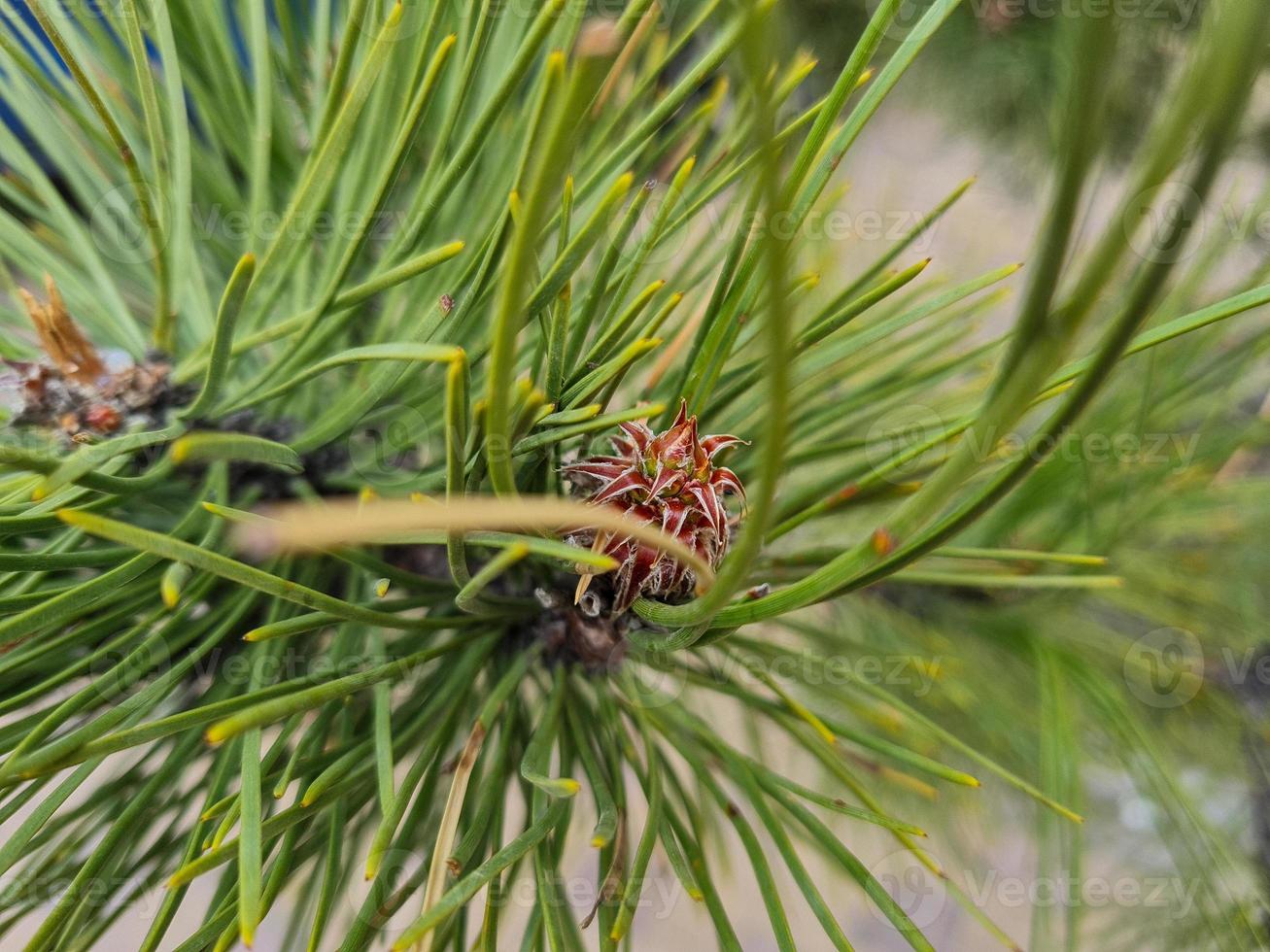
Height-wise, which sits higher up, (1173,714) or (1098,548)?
(1098,548)

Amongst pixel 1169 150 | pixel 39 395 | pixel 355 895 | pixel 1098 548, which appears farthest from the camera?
pixel 355 895

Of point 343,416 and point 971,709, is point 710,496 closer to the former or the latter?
point 343,416

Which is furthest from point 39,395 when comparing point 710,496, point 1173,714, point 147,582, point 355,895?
point 355,895

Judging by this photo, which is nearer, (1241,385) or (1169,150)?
(1169,150)

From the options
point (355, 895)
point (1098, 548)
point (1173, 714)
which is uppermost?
point (1098, 548)

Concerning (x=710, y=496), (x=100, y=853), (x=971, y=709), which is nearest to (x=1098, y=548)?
(x=971, y=709)

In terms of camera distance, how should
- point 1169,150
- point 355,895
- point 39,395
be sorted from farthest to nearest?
1. point 355,895
2. point 39,395
3. point 1169,150
